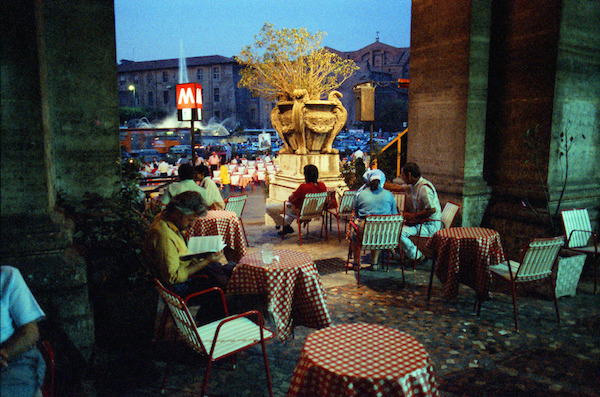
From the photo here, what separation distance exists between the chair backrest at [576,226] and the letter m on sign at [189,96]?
6955 millimetres

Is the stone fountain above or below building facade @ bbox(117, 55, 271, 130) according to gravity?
below

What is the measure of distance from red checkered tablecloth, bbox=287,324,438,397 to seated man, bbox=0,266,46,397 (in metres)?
1.42

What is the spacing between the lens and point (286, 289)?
3.46 m

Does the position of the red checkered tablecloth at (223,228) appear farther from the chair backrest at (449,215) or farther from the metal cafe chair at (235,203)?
the chair backrest at (449,215)

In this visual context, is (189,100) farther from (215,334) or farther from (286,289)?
(215,334)

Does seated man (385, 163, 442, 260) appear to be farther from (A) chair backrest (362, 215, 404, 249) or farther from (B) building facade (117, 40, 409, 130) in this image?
(B) building facade (117, 40, 409, 130)

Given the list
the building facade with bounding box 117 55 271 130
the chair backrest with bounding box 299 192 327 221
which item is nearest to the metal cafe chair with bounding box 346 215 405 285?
the chair backrest with bounding box 299 192 327 221

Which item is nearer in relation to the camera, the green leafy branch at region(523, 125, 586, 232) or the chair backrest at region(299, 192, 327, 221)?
the green leafy branch at region(523, 125, 586, 232)

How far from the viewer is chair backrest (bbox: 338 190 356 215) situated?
23.6ft

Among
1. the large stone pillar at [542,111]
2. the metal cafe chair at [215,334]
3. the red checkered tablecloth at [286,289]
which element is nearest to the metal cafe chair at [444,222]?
the large stone pillar at [542,111]

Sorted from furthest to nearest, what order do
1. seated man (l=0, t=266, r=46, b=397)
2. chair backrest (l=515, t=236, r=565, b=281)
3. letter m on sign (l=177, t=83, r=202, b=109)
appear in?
letter m on sign (l=177, t=83, r=202, b=109) → chair backrest (l=515, t=236, r=565, b=281) → seated man (l=0, t=266, r=46, b=397)

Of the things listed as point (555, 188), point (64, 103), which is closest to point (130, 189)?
point (64, 103)

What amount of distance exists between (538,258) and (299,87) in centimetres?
695

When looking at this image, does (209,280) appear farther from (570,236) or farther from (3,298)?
(570,236)
